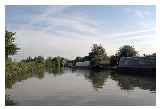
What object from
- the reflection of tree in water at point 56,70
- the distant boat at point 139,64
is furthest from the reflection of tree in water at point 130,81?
the reflection of tree in water at point 56,70

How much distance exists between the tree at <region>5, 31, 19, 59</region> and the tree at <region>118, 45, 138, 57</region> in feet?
4.40

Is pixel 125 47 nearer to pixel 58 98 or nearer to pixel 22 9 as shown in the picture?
pixel 58 98

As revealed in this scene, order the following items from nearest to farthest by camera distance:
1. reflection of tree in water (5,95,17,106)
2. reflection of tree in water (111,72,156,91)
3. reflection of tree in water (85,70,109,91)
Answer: reflection of tree in water (5,95,17,106) → reflection of tree in water (111,72,156,91) → reflection of tree in water (85,70,109,91)

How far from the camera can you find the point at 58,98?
3.96m

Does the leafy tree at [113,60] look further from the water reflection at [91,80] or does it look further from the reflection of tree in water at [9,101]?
the reflection of tree in water at [9,101]

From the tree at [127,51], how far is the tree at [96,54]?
0.22 m

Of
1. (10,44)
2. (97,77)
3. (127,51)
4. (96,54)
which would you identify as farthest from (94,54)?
(10,44)

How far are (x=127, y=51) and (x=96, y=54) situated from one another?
439 millimetres

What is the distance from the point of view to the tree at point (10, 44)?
392 cm

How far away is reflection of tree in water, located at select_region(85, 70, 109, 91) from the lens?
4.63 m

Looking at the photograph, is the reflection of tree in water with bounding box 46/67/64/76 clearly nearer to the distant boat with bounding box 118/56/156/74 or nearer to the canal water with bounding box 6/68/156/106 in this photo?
the canal water with bounding box 6/68/156/106

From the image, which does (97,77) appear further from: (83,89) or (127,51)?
(127,51)

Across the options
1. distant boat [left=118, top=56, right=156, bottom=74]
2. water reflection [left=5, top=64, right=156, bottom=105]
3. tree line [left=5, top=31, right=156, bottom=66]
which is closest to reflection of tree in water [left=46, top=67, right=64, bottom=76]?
water reflection [left=5, top=64, right=156, bottom=105]
